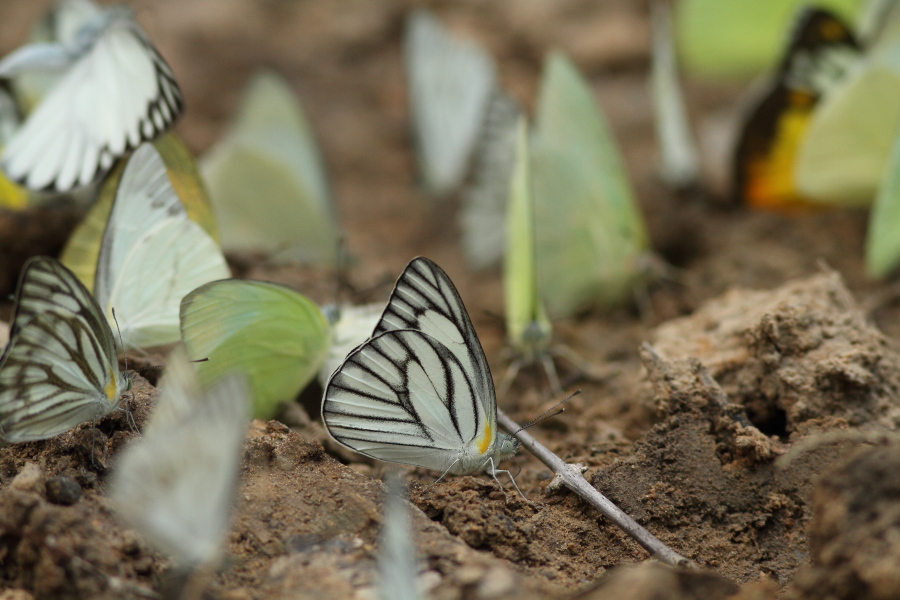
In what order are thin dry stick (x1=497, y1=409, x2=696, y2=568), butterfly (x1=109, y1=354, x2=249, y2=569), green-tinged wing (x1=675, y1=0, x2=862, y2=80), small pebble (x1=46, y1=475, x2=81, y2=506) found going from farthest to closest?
green-tinged wing (x1=675, y1=0, x2=862, y2=80), thin dry stick (x1=497, y1=409, x2=696, y2=568), small pebble (x1=46, y1=475, x2=81, y2=506), butterfly (x1=109, y1=354, x2=249, y2=569)

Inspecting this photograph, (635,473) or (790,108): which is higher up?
(790,108)

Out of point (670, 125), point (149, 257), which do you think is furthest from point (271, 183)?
point (670, 125)

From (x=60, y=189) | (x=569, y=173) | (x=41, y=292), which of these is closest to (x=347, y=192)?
(x=569, y=173)

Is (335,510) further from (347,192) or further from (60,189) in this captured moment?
(347,192)

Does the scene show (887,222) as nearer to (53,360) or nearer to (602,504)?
(602,504)

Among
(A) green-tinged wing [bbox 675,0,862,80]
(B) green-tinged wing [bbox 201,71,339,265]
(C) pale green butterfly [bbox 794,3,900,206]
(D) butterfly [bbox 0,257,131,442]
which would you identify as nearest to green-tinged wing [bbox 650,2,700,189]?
(C) pale green butterfly [bbox 794,3,900,206]

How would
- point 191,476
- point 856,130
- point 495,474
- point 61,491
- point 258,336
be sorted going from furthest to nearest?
point 856,130 < point 258,336 < point 495,474 < point 61,491 < point 191,476

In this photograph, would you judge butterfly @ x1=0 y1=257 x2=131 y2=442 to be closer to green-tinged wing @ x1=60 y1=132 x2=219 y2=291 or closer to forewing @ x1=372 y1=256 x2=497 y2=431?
green-tinged wing @ x1=60 y1=132 x2=219 y2=291
